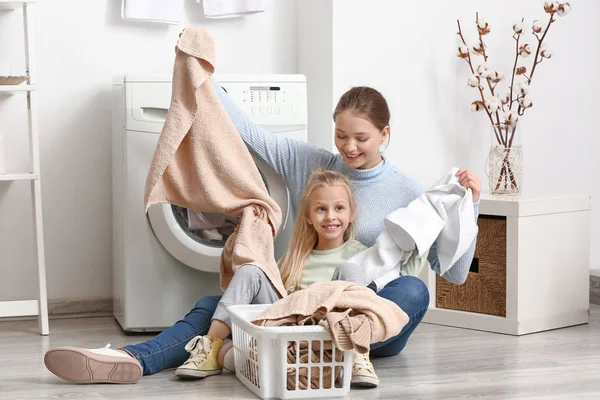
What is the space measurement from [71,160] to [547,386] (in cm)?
166

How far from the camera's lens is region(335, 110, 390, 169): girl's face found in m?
2.31

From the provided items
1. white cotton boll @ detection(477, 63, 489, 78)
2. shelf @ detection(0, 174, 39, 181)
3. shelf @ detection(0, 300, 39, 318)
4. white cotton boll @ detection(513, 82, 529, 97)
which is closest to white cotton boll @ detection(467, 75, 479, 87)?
white cotton boll @ detection(477, 63, 489, 78)

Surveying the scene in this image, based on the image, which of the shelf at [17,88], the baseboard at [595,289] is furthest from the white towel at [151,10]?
the baseboard at [595,289]

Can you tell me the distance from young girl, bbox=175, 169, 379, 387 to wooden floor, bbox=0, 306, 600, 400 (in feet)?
0.36

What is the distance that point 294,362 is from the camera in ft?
6.37

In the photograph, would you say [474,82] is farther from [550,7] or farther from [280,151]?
[280,151]

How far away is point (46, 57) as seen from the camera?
9.45 ft

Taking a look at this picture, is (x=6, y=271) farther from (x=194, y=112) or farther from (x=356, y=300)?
(x=356, y=300)

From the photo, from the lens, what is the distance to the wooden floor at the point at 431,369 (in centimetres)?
200

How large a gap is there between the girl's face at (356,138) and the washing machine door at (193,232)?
0.28m

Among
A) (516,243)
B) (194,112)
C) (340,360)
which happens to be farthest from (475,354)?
(194,112)

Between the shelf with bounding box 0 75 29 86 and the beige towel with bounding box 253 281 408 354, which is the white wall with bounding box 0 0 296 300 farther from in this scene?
the beige towel with bounding box 253 281 408 354

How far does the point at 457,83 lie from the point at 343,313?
1.41m

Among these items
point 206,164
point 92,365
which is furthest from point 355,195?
point 92,365
